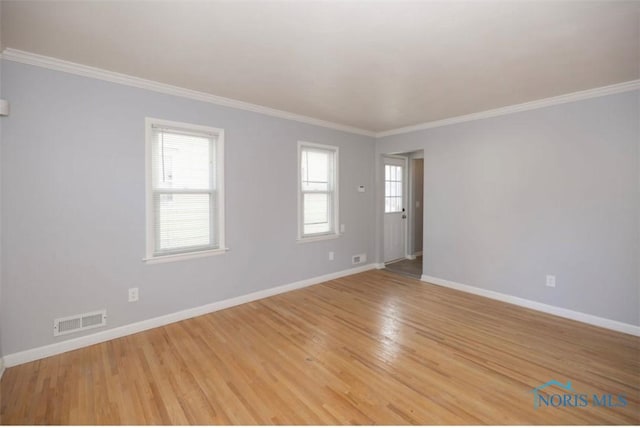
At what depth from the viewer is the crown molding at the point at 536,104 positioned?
9.82 feet

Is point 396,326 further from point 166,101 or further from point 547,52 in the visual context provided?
point 166,101

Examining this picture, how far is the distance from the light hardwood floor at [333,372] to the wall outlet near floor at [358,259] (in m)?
1.78

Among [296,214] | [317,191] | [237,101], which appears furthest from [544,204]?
[237,101]

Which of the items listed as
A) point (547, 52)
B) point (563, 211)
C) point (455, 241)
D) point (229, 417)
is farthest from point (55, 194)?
point (563, 211)

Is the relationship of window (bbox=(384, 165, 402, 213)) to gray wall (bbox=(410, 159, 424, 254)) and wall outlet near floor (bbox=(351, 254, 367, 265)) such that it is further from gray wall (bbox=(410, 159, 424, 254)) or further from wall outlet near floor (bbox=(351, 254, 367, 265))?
wall outlet near floor (bbox=(351, 254, 367, 265))

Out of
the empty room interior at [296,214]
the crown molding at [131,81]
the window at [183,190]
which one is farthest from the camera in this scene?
the window at [183,190]

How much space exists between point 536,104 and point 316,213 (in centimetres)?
324

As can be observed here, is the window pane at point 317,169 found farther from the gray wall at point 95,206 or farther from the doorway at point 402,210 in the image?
the doorway at point 402,210

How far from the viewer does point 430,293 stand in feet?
13.9

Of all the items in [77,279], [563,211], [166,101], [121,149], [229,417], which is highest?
[166,101]

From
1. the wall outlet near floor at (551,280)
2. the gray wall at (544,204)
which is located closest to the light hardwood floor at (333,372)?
the wall outlet near floor at (551,280)

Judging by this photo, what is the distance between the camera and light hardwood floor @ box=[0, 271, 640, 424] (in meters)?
1.89

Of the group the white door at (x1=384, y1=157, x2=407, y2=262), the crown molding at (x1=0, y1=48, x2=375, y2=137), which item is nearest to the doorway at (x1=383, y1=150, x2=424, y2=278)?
the white door at (x1=384, y1=157, x2=407, y2=262)

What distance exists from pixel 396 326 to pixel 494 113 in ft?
10.2
